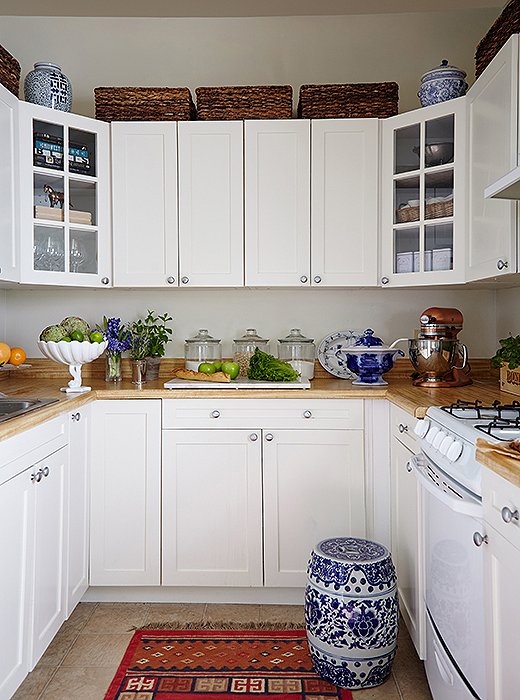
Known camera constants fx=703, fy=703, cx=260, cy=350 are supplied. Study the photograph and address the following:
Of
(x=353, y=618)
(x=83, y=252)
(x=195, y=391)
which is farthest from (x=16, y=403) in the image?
(x=353, y=618)

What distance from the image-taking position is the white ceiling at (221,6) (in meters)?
2.65

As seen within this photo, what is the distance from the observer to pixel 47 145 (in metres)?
3.14

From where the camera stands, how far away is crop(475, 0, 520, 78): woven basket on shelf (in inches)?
96.0

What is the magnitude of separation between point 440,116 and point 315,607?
6.88ft

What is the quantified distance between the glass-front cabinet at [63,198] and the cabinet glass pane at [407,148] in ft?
4.43

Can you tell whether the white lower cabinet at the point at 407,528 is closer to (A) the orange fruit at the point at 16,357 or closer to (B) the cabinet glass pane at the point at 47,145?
(A) the orange fruit at the point at 16,357

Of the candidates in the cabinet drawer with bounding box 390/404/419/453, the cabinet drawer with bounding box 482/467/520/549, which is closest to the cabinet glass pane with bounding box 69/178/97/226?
the cabinet drawer with bounding box 390/404/419/453

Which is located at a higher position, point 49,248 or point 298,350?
A: point 49,248

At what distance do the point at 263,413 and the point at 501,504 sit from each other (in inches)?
64.8

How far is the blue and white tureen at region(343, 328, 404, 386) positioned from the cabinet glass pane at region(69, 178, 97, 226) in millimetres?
1344

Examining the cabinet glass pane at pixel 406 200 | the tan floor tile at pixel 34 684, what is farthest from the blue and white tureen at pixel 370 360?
the tan floor tile at pixel 34 684

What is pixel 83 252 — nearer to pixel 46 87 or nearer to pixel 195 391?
pixel 46 87

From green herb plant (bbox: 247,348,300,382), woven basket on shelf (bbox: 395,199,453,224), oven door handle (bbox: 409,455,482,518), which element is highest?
woven basket on shelf (bbox: 395,199,453,224)

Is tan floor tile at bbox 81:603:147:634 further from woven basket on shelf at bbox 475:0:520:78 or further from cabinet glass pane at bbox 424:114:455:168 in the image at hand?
woven basket on shelf at bbox 475:0:520:78
